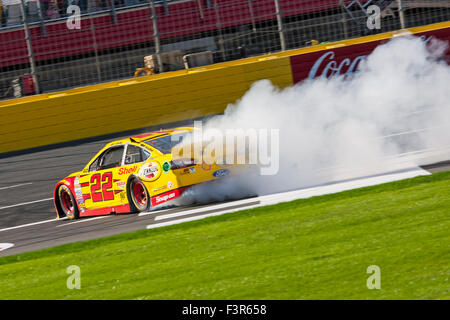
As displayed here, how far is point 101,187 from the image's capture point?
34.1 ft

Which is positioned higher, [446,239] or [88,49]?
[88,49]

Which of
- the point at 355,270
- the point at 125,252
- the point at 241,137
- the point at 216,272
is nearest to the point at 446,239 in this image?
the point at 355,270

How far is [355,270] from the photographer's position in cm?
526

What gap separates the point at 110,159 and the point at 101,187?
643 mm

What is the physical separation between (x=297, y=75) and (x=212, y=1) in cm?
324

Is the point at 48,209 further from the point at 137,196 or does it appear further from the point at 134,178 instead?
the point at 134,178

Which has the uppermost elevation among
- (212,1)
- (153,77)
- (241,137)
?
(212,1)

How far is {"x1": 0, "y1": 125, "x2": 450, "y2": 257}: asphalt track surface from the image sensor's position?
29.1ft

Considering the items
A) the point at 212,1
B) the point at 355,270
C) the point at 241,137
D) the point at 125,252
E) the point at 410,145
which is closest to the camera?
the point at 355,270

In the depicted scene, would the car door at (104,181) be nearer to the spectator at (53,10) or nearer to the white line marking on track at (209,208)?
the white line marking on track at (209,208)

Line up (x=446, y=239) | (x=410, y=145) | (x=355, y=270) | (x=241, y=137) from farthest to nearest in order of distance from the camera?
1. (x=410, y=145)
2. (x=241, y=137)
3. (x=446, y=239)
4. (x=355, y=270)

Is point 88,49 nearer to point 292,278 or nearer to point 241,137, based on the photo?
point 241,137

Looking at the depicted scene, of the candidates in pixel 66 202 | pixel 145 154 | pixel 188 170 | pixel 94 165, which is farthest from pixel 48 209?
pixel 188 170

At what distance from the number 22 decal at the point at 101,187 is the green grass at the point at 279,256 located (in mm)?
2399
